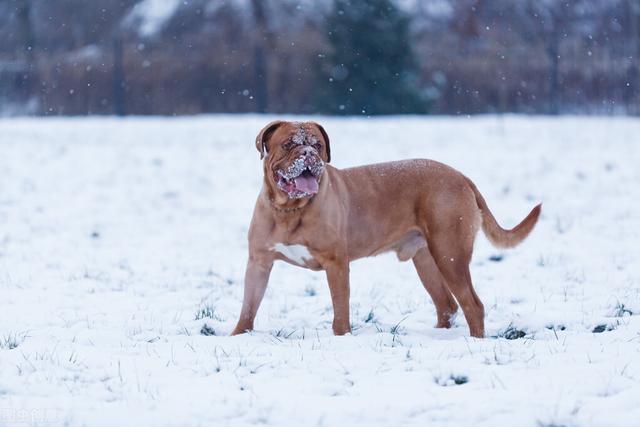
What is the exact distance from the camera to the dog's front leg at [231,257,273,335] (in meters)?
5.20

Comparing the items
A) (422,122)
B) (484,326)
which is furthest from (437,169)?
(422,122)

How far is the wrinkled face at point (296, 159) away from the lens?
15.7 feet

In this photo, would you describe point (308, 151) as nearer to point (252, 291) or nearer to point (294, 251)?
point (294, 251)

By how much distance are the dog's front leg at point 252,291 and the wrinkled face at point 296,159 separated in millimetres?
578

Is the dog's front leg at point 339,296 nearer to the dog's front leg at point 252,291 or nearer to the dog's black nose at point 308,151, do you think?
the dog's front leg at point 252,291

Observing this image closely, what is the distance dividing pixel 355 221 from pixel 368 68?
1702cm

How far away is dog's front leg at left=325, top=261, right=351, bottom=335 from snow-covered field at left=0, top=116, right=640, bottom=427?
12 centimetres

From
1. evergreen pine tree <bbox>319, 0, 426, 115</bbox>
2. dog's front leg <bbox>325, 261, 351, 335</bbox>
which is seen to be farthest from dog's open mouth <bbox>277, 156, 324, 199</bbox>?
evergreen pine tree <bbox>319, 0, 426, 115</bbox>

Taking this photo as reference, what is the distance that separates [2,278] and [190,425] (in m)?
3.71

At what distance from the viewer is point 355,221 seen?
5.34 metres

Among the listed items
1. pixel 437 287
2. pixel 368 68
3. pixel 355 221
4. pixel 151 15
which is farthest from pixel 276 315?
pixel 151 15

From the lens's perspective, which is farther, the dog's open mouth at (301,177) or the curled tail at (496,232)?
the curled tail at (496,232)

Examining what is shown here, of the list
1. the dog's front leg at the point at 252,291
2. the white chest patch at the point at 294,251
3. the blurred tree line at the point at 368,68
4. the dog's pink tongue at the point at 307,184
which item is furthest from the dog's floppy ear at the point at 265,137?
the blurred tree line at the point at 368,68

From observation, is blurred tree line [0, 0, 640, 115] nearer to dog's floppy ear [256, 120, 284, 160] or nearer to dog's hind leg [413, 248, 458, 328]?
dog's hind leg [413, 248, 458, 328]
